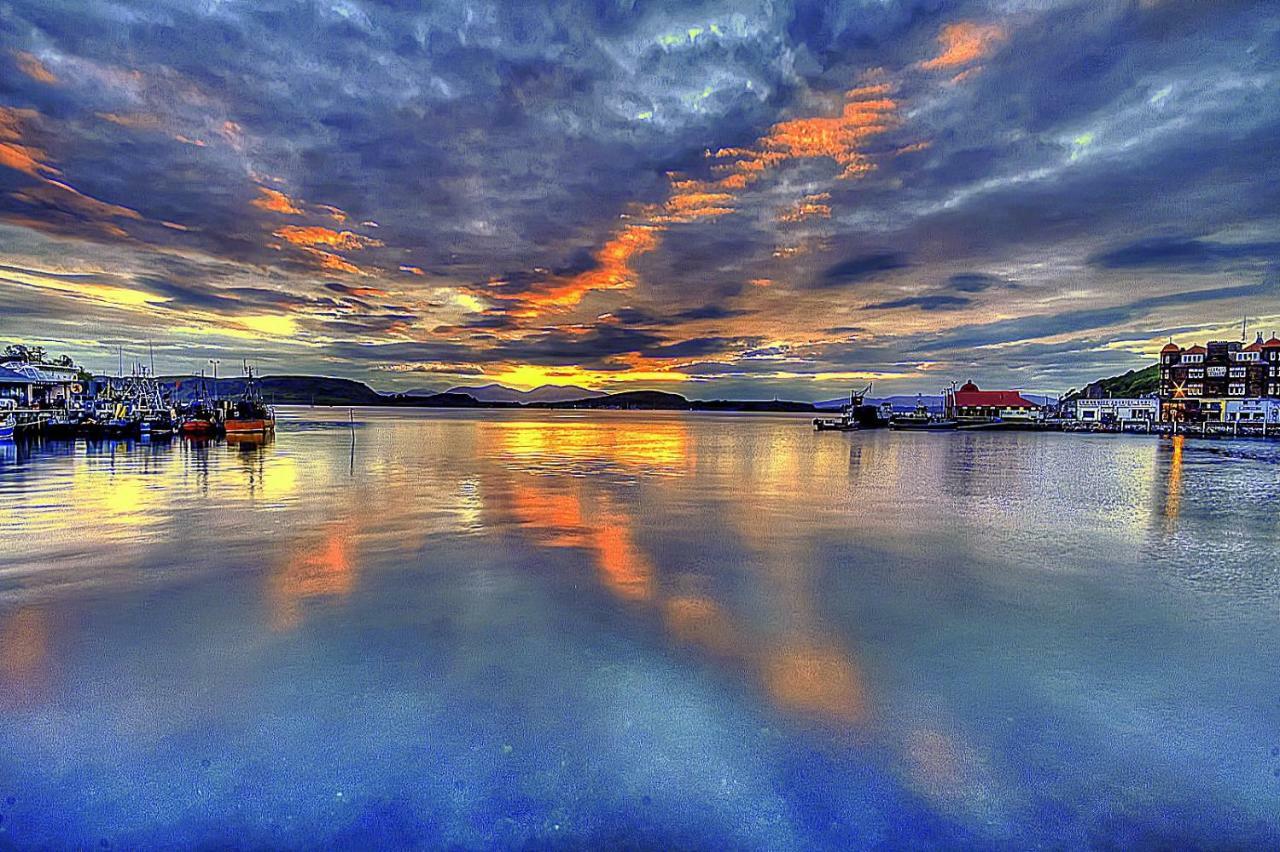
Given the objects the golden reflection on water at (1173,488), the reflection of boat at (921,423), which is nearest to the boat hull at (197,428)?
the golden reflection on water at (1173,488)

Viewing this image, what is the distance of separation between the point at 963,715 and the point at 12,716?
350 inches

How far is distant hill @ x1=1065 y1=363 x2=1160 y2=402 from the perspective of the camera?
4872 inches

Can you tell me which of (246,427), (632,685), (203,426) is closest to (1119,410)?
(632,685)

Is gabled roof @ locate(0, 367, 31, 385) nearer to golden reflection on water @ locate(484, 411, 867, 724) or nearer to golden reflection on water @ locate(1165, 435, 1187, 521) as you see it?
golden reflection on water @ locate(484, 411, 867, 724)

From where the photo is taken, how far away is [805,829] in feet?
14.2

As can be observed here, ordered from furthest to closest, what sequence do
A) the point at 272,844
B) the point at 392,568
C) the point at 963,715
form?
the point at 392,568, the point at 963,715, the point at 272,844

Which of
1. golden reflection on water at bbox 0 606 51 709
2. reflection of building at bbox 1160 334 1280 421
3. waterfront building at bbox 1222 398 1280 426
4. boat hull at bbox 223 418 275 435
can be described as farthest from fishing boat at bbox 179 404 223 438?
reflection of building at bbox 1160 334 1280 421

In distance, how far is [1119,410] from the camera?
89.2 m

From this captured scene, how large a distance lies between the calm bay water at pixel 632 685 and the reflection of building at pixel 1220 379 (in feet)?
297

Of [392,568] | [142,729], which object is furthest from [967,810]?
[392,568]

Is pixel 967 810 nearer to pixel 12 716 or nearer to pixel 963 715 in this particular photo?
pixel 963 715

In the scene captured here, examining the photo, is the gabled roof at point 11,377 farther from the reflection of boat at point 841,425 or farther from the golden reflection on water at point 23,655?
the reflection of boat at point 841,425

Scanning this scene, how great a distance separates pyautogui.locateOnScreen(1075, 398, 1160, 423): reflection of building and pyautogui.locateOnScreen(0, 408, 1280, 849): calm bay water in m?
91.1

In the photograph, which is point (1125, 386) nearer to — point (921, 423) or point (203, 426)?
point (921, 423)
